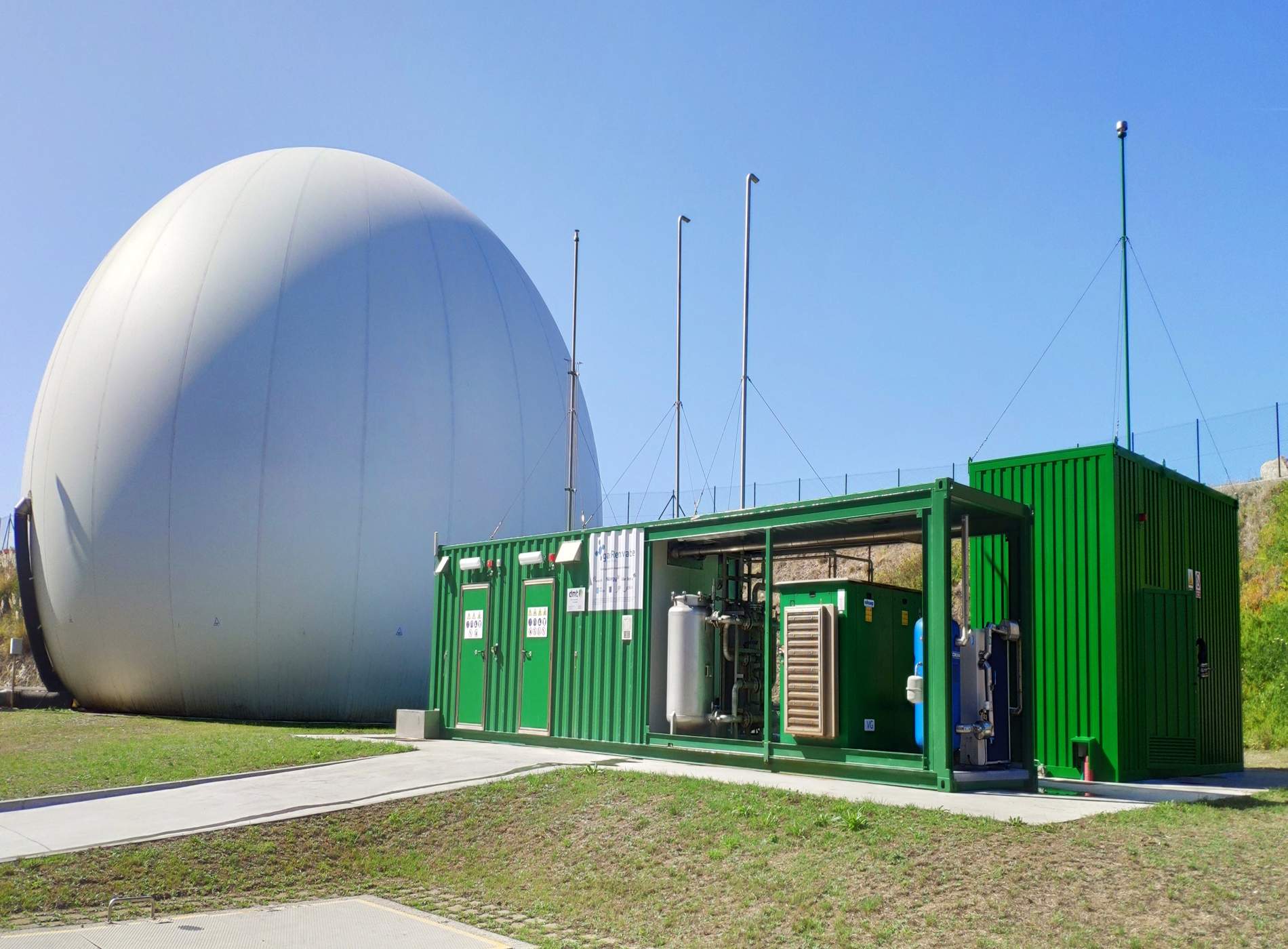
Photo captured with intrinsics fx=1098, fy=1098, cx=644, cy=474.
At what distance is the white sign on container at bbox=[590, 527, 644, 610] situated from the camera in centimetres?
1479

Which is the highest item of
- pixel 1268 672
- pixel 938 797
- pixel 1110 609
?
pixel 1110 609

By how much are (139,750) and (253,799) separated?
4.87m

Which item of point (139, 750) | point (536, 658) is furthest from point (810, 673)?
point (139, 750)

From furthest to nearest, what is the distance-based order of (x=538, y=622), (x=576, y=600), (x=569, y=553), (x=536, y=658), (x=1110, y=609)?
(x=538, y=622)
(x=536, y=658)
(x=569, y=553)
(x=576, y=600)
(x=1110, y=609)

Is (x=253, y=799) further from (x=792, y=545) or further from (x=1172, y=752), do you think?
(x=1172, y=752)

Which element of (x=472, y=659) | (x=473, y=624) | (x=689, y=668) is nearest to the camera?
(x=689, y=668)

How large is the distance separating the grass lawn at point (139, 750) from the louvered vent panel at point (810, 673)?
593cm

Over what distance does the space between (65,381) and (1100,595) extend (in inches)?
873

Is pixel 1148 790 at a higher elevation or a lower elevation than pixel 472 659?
lower

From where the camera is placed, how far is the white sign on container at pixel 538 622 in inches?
633

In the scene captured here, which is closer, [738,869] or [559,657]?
[738,869]

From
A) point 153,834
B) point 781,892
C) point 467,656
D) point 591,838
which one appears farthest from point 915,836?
point 467,656

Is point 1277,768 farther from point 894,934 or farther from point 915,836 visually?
point 894,934

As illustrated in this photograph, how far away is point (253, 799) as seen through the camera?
37.1 feet
